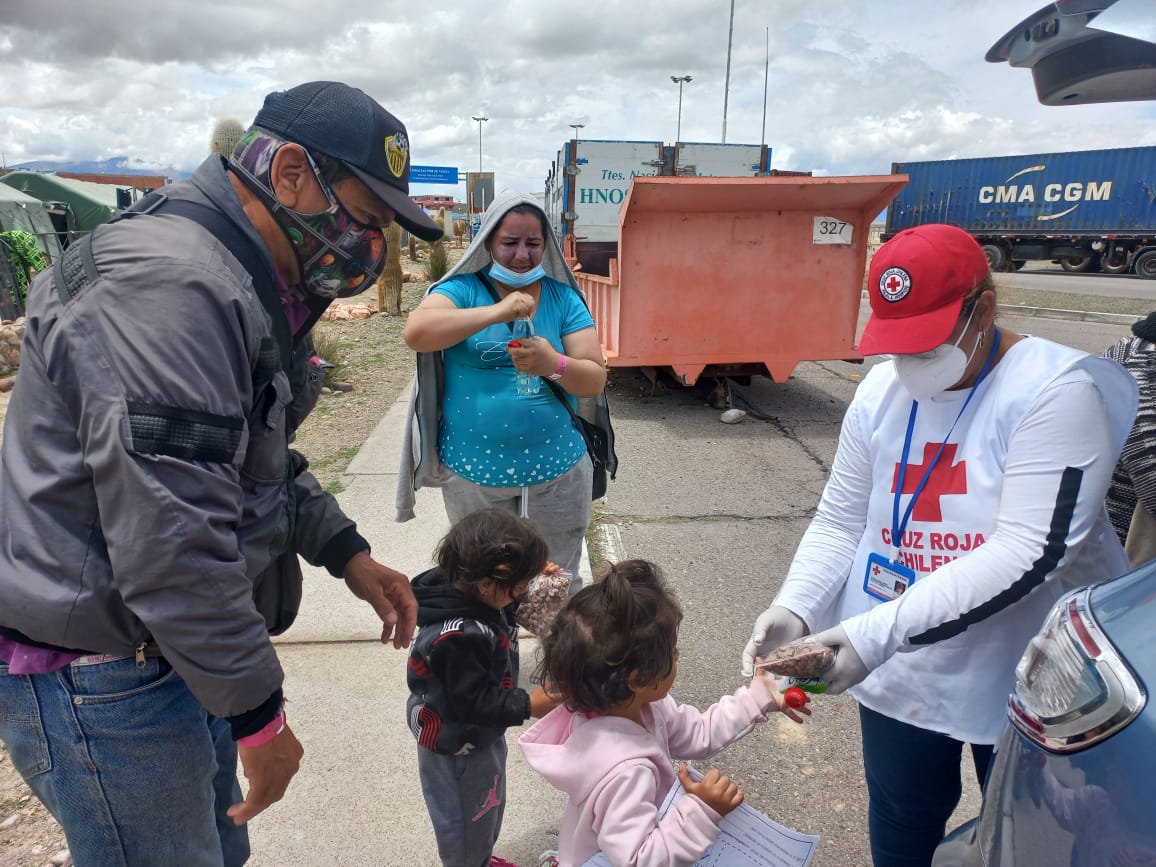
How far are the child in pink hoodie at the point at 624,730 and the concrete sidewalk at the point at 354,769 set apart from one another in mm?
959

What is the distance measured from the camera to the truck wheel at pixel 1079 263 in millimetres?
25812

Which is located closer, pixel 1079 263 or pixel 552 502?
pixel 552 502

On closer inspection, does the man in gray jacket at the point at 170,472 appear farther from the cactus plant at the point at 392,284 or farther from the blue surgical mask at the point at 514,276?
the cactus plant at the point at 392,284

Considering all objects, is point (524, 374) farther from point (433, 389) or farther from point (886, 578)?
point (886, 578)

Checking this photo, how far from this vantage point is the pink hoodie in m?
1.39

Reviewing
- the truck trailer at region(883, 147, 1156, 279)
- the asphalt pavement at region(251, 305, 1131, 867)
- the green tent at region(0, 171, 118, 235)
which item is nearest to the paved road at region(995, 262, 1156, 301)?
the truck trailer at region(883, 147, 1156, 279)

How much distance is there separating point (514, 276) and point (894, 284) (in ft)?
4.71

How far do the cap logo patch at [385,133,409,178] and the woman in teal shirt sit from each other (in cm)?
102

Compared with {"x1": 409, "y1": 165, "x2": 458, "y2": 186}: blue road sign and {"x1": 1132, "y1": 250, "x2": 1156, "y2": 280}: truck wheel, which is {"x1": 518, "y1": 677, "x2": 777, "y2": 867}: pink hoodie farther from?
{"x1": 409, "y1": 165, "x2": 458, "y2": 186}: blue road sign

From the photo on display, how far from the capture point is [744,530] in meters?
4.76

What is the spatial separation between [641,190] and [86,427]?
17.9ft

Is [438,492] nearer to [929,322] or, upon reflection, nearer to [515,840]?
[515,840]

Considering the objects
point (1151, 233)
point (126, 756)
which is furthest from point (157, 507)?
point (1151, 233)

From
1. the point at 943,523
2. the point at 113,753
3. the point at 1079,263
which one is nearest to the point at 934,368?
the point at 943,523
